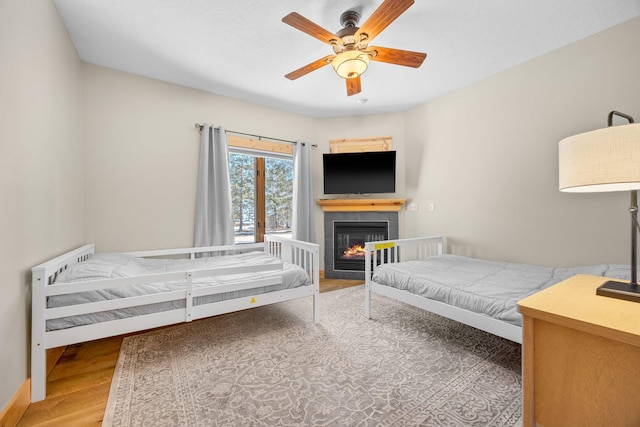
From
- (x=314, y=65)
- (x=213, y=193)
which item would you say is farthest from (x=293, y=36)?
(x=213, y=193)

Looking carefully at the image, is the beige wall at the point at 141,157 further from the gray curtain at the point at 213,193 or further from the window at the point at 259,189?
the window at the point at 259,189

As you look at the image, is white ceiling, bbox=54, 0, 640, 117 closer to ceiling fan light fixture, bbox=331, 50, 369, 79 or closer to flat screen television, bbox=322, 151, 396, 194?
ceiling fan light fixture, bbox=331, 50, 369, 79

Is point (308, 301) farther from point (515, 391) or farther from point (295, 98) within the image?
point (295, 98)

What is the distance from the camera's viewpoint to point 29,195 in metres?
1.52

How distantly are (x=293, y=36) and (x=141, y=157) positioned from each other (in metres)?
1.98

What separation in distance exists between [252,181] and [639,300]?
3576mm

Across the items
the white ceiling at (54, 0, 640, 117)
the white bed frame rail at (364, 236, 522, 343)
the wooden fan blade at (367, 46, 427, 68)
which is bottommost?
the white bed frame rail at (364, 236, 522, 343)

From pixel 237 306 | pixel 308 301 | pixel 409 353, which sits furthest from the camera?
pixel 308 301

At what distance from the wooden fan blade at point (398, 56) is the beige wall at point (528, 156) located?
4.76 feet

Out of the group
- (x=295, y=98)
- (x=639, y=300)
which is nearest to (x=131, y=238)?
(x=295, y=98)

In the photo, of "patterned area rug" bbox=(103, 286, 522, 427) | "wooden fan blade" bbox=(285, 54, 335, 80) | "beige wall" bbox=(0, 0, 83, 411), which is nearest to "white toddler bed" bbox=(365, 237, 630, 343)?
"patterned area rug" bbox=(103, 286, 522, 427)

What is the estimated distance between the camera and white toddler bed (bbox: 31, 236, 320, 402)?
1501 millimetres

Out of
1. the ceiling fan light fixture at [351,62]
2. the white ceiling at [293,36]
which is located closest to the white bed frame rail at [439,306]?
the ceiling fan light fixture at [351,62]

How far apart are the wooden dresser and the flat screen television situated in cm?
298
